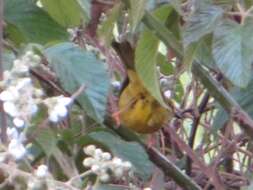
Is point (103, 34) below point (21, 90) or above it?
above

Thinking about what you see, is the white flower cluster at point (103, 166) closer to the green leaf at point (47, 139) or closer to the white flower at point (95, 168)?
the white flower at point (95, 168)

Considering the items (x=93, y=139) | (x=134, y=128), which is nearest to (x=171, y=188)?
(x=134, y=128)

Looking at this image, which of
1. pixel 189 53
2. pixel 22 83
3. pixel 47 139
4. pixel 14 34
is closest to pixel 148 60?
pixel 189 53

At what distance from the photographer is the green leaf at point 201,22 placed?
0.89 m

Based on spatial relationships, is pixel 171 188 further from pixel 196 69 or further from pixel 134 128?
pixel 196 69

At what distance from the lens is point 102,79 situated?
3.08 ft

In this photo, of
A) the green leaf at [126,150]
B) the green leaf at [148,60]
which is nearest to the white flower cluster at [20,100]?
the green leaf at [148,60]

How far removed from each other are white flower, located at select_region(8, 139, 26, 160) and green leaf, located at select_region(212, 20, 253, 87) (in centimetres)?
34

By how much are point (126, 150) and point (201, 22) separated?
24 centimetres

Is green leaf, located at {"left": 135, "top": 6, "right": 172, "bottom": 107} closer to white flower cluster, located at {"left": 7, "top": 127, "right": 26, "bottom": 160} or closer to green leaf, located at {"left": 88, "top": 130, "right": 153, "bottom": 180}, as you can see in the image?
green leaf, located at {"left": 88, "top": 130, "right": 153, "bottom": 180}

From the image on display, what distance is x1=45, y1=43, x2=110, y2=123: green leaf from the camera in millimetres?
900

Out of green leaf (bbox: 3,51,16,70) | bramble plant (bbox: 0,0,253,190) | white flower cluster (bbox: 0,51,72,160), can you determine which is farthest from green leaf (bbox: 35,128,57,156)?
white flower cluster (bbox: 0,51,72,160)

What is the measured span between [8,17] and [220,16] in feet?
0.96

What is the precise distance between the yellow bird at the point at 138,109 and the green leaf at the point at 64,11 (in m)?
0.43
